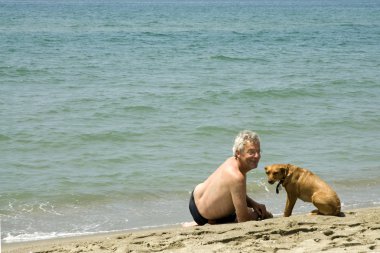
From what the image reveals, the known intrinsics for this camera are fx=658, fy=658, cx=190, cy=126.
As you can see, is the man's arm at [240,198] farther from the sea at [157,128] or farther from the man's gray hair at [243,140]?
the sea at [157,128]

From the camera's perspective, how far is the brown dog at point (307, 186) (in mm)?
5664

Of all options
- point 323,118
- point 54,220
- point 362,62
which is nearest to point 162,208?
point 54,220

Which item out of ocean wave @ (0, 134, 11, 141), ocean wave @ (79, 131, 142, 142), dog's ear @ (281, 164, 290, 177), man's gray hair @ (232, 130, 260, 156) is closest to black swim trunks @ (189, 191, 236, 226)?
dog's ear @ (281, 164, 290, 177)

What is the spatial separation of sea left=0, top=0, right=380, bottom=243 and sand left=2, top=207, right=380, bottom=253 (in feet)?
4.67

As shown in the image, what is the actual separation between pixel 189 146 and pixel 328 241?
5.35 metres

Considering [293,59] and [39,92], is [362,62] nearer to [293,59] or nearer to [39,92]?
[293,59]

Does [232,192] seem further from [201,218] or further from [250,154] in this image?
[201,218]

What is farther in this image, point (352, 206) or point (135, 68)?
point (135, 68)

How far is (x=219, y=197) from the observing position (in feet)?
18.3

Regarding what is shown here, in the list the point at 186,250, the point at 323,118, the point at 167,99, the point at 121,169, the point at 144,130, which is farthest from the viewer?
the point at 167,99

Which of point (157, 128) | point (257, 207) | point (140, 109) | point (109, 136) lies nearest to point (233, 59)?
point (140, 109)

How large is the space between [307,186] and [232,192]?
71cm

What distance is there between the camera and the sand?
197 inches

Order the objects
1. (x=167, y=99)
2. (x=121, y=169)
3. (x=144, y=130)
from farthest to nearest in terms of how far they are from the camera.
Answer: (x=167, y=99)
(x=144, y=130)
(x=121, y=169)
